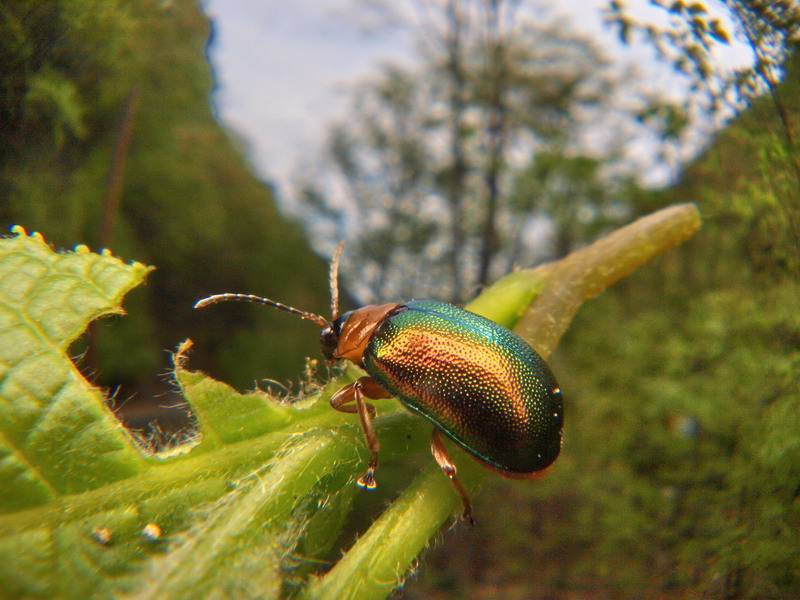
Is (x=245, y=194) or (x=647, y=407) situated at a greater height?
(x=245, y=194)

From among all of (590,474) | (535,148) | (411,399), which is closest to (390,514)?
(411,399)

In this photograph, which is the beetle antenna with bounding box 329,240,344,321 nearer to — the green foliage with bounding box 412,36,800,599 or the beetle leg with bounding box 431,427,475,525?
the beetle leg with bounding box 431,427,475,525

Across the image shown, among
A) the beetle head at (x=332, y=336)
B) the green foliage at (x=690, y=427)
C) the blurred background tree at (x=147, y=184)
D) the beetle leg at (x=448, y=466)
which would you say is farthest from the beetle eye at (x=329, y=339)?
the green foliage at (x=690, y=427)

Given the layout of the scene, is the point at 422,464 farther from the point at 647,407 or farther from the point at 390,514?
the point at 647,407

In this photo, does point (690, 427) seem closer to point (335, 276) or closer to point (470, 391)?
point (470, 391)

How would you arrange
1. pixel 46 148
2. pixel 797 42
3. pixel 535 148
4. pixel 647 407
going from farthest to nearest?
1. pixel 535 148
2. pixel 647 407
3. pixel 46 148
4. pixel 797 42

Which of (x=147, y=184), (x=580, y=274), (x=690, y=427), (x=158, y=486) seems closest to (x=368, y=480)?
(x=158, y=486)

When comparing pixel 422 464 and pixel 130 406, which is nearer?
pixel 422 464
